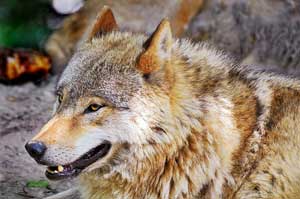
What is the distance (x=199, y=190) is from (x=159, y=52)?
1102mm

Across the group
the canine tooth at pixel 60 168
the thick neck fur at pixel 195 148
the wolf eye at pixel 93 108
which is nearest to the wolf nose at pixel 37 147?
the canine tooth at pixel 60 168

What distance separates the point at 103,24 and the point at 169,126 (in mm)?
1163

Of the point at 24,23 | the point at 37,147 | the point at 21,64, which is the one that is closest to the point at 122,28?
the point at 21,64

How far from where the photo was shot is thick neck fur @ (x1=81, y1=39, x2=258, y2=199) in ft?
17.6

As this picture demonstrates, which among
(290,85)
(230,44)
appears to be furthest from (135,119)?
(230,44)

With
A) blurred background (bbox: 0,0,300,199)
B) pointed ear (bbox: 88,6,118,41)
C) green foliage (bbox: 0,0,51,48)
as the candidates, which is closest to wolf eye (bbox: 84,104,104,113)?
pointed ear (bbox: 88,6,118,41)

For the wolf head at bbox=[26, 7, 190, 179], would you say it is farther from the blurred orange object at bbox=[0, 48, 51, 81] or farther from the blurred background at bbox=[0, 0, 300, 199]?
the blurred orange object at bbox=[0, 48, 51, 81]

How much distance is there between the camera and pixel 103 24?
5.93 m

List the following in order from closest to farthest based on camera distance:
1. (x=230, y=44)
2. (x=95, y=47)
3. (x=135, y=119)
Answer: (x=135, y=119), (x=95, y=47), (x=230, y=44)

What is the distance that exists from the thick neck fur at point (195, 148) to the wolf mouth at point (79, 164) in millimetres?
217

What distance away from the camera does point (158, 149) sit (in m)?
5.31

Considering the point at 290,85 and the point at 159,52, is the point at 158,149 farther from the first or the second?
the point at 290,85

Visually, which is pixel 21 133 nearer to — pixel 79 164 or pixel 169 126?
pixel 79 164

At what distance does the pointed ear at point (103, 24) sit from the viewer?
589cm
